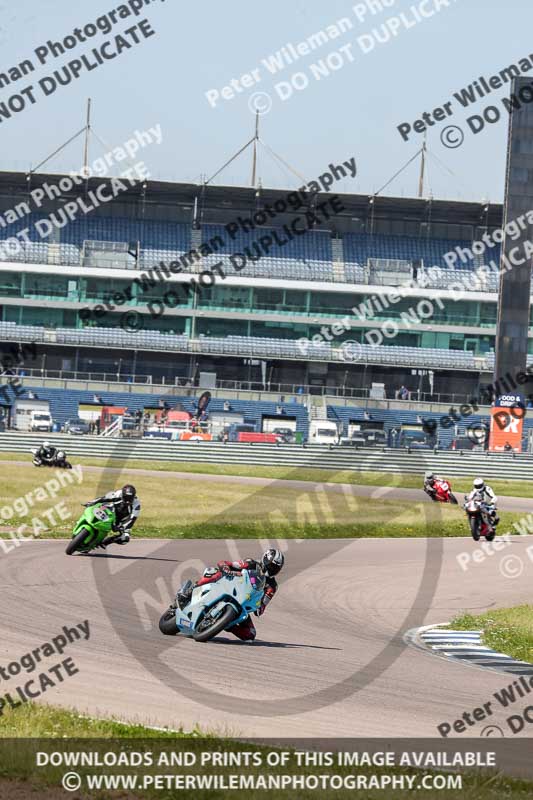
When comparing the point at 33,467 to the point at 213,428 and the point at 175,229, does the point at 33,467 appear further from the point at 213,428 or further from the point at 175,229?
the point at 175,229

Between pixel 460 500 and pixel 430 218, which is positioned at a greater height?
pixel 430 218

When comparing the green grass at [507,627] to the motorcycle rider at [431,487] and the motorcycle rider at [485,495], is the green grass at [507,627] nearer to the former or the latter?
the motorcycle rider at [485,495]

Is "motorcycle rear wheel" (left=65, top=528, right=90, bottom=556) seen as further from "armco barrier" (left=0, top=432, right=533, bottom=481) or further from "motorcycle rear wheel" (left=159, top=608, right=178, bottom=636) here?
"armco barrier" (left=0, top=432, right=533, bottom=481)

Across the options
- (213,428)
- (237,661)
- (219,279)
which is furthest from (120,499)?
(219,279)

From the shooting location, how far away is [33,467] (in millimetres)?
42375

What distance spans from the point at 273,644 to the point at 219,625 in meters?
0.97

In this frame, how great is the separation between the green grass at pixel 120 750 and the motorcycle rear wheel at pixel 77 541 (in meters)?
10.6

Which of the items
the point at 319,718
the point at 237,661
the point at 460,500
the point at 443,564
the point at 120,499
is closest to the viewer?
the point at 319,718

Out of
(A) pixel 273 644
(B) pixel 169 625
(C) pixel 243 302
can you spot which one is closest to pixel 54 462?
A: (B) pixel 169 625

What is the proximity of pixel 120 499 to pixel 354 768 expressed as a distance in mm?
11884

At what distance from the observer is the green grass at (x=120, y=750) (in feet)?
24.4

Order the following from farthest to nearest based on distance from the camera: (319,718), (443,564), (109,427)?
(109,427) < (443,564) < (319,718)

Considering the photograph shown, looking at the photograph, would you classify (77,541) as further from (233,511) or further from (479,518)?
(479,518)

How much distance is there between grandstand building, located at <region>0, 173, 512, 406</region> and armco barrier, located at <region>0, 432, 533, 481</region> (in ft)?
67.0
